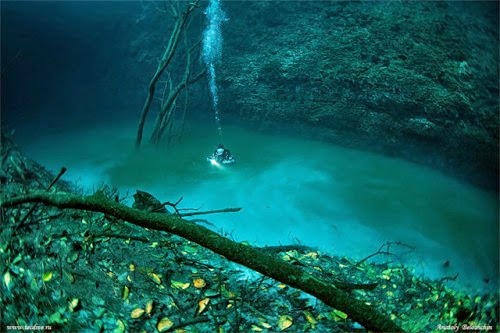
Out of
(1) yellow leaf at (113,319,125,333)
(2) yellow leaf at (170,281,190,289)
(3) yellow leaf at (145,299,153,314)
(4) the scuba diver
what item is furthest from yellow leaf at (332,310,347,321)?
(4) the scuba diver

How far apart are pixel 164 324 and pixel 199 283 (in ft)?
1.72

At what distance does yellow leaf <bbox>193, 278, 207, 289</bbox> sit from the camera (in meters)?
2.94

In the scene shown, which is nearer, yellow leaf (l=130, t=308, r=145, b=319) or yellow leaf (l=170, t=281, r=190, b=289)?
yellow leaf (l=130, t=308, r=145, b=319)

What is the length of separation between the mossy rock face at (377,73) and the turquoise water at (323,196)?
91 cm

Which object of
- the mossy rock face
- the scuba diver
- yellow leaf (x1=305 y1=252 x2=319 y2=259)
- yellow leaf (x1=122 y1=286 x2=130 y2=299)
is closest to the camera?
yellow leaf (x1=122 y1=286 x2=130 y2=299)

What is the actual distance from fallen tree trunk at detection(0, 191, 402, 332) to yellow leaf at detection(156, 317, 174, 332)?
0.61 metres

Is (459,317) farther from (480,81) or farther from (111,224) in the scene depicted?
(480,81)

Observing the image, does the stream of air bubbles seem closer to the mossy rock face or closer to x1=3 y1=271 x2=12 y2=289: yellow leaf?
the mossy rock face

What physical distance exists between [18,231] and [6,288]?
0.64 meters

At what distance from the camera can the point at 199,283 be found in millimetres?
2971

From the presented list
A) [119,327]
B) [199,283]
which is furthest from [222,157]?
[119,327]

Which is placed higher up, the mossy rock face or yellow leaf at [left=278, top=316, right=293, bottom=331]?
the mossy rock face

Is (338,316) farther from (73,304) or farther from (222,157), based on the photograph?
(222,157)

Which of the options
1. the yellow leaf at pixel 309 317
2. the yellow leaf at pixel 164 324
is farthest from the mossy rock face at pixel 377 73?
the yellow leaf at pixel 164 324
